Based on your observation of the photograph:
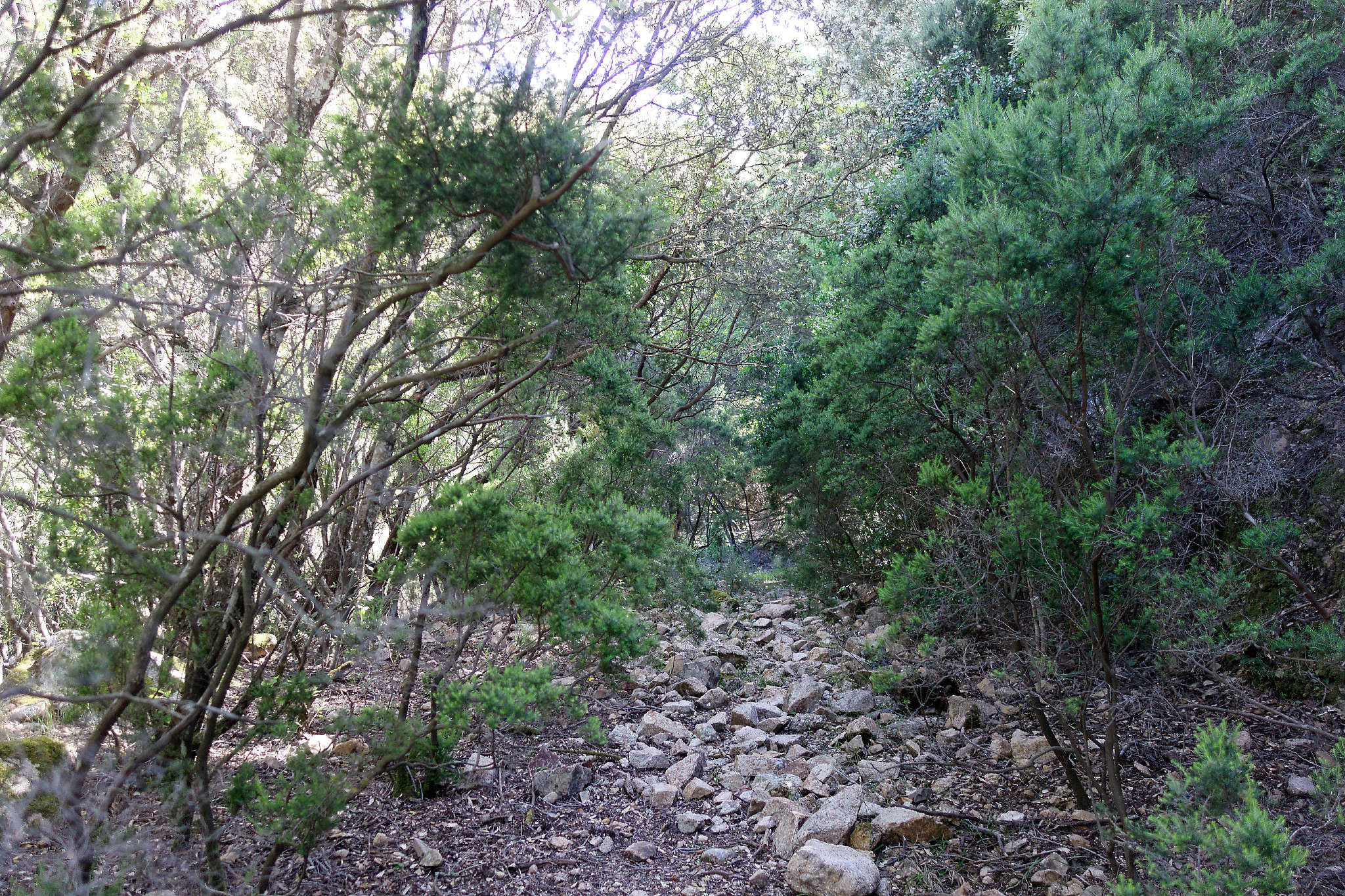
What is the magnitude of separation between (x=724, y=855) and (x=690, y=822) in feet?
1.36

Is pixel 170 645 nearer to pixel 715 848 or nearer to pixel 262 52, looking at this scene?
pixel 715 848

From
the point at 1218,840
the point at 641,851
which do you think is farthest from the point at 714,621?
the point at 1218,840

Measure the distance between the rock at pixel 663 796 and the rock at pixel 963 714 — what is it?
2095 millimetres

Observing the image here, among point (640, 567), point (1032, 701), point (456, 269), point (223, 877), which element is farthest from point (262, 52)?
point (1032, 701)

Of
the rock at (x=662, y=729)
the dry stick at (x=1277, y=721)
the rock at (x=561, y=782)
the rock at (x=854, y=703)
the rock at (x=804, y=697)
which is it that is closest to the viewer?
the dry stick at (x=1277, y=721)

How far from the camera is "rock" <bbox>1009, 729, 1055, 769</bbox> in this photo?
17.6 ft

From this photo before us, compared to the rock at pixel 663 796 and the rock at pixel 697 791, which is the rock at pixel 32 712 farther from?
the rock at pixel 697 791

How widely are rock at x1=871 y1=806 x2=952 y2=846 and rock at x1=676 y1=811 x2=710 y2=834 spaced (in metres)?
0.99

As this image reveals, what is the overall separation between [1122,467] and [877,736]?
281 cm

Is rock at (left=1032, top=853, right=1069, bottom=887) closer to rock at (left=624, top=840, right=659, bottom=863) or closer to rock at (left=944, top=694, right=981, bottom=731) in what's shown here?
rock at (left=944, top=694, right=981, bottom=731)

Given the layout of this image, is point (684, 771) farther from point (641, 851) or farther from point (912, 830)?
point (912, 830)

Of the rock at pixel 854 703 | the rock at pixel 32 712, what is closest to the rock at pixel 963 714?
the rock at pixel 854 703

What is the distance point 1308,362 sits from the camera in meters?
4.89

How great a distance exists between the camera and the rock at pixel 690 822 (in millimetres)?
4984
